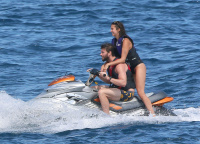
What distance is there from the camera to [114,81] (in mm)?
8125

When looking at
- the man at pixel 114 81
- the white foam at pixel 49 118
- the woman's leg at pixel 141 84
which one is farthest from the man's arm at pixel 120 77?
the white foam at pixel 49 118

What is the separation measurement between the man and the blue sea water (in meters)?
0.35

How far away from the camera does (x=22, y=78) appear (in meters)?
12.8

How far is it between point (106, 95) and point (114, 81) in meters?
0.32

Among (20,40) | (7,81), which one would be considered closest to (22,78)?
(7,81)

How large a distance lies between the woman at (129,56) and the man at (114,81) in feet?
0.41

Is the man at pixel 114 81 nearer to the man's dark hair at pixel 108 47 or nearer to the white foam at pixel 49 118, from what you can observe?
the man's dark hair at pixel 108 47

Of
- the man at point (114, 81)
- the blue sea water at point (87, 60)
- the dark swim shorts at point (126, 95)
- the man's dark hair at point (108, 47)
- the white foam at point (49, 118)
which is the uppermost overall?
the man's dark hair at point (108, 47)

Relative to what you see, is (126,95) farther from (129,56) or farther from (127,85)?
(129,56)

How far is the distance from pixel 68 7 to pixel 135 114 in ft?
50.2

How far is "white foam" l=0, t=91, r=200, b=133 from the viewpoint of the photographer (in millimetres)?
7930

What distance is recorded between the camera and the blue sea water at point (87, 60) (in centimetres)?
789

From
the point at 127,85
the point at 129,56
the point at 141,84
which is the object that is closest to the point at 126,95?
the point at 127,85

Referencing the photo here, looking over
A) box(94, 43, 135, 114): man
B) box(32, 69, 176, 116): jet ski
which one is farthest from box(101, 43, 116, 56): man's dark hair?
box(32, 69, 176, 116): jet ski
